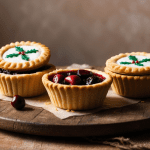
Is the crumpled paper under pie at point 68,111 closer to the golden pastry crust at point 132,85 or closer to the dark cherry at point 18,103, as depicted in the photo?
the golden pastry crust at point 132,85

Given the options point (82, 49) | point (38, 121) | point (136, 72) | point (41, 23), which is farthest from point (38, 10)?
point (38, 121)

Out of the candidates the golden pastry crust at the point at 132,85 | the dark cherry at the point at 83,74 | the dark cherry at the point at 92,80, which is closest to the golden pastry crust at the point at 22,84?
the dark cherry at the point at 83,74

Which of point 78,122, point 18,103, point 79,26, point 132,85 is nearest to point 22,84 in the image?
point 18,103

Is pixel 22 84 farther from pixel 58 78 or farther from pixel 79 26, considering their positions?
pixel 79 26

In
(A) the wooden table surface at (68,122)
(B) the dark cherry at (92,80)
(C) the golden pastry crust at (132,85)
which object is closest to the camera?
(A) the wooden table surface at (68,122)

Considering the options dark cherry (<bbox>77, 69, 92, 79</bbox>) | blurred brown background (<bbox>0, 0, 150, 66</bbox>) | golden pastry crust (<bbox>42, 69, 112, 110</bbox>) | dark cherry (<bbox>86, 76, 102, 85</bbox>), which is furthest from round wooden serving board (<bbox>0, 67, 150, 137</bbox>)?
blurred brown background (<bbox>0, 0, 150, 66</bbox>)

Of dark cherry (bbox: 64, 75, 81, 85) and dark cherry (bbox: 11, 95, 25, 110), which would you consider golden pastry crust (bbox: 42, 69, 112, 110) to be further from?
dark cherry (bbox: 11, 95, 25, 110)
